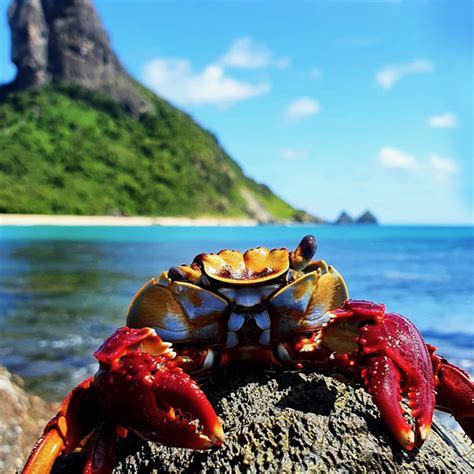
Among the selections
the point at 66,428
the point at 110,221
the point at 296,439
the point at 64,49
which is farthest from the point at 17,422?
the point at 64,49

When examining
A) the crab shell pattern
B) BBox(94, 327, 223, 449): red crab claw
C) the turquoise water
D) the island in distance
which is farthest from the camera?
the island in distance

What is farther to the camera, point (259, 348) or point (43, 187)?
point (43, 187)

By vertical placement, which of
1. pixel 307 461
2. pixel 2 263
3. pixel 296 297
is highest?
pixel 296 297

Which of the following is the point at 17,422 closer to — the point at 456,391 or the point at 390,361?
the point at 456,391

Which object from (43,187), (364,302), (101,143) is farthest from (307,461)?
(101,143)

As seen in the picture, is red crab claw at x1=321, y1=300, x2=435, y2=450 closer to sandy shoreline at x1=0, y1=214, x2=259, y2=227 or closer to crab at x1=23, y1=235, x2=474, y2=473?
crab at x1=23, y1=235, x2=474, y2=473

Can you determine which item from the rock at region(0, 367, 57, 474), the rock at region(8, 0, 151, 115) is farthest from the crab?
the rock at region(8, 0, 151, 115)

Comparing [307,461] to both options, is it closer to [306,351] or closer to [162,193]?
[306,351]

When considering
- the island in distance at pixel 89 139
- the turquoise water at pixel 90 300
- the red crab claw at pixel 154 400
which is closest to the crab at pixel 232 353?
the red crab claw at pixel 154 400
